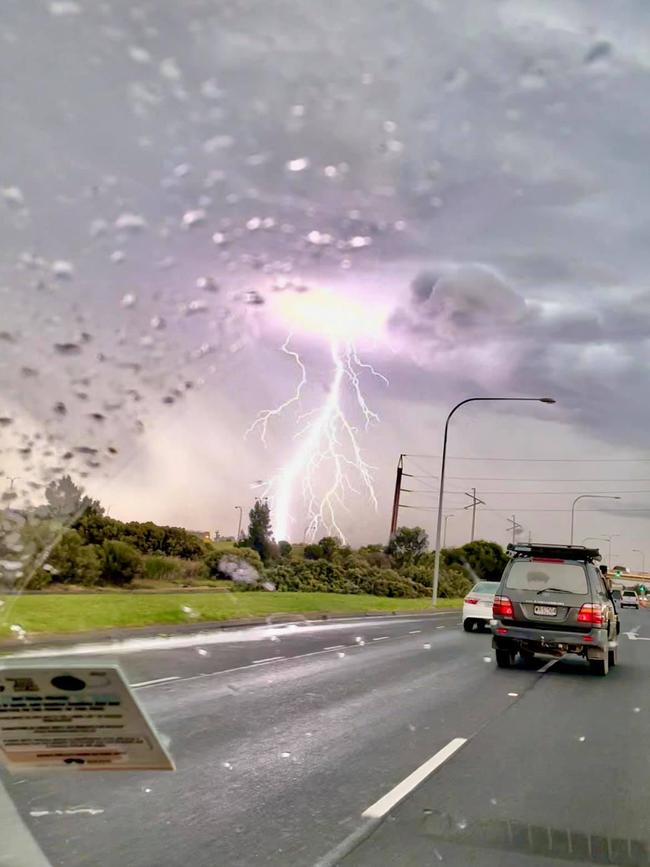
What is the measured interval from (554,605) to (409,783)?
8.10 m

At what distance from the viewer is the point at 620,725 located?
387 inches

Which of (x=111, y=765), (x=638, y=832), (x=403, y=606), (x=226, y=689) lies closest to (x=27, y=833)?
(x=111, y=765)

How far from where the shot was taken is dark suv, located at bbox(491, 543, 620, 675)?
45.7 feet

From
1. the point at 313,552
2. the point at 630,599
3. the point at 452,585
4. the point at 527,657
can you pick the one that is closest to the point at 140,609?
the point at 527,657

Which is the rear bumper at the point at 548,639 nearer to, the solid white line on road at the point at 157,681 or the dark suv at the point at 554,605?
the dark suv at the point at 554,605

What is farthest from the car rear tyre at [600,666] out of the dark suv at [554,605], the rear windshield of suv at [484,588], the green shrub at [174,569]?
the green shrub at [174,569]

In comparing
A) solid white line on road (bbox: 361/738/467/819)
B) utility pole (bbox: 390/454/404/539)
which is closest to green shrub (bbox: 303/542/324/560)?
utility pole (bbox: 390/454/404/539)

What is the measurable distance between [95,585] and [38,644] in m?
11.5

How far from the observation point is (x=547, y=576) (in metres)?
14.5

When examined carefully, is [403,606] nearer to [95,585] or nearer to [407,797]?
[95,585]

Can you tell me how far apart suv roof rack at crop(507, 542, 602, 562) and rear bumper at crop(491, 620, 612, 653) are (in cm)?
120

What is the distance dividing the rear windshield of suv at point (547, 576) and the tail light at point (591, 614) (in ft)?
0.87

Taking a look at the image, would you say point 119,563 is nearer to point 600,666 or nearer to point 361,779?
point 600,666

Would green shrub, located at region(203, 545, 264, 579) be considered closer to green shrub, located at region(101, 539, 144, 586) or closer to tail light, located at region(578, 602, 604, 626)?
green shrub, located at region(101, 539, 144, 586)
